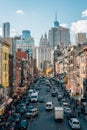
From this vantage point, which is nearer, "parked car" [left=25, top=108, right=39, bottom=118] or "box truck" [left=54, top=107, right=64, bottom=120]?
"box truck" [left=54, top=107, right=64, bottom=120]

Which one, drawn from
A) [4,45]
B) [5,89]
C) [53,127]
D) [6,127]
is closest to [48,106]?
[5,89]

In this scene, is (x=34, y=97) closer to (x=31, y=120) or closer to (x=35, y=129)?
(x=31, y=120)

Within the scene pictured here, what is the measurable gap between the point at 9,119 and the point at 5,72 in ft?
93.4

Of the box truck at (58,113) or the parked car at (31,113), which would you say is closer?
the box truck at (58,113)

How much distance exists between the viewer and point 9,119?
74.1m

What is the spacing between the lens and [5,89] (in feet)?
330

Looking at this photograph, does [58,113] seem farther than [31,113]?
No

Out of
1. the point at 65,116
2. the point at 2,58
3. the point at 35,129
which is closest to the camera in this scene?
the point at 35,129

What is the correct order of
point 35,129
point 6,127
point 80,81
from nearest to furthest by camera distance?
point 6,127, point 35,129, point 80,81

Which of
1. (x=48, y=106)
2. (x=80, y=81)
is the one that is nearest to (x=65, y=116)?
(x=48, y=106)

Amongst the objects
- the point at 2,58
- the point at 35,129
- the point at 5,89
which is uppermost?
the point at 2,58

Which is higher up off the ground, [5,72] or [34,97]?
[5,72]

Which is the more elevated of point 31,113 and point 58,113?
point 58,113

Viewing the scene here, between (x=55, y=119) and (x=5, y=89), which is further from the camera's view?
(x=5, y=89)
